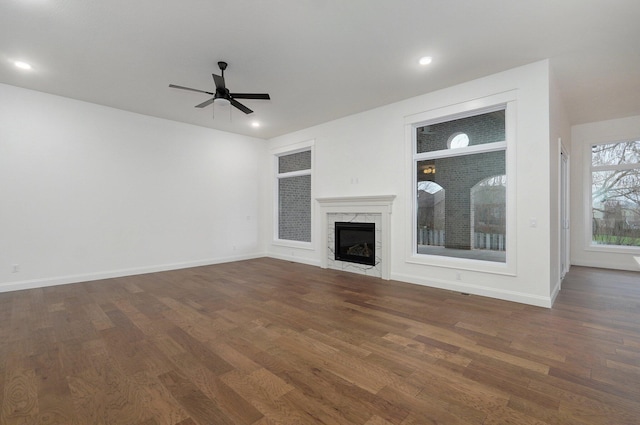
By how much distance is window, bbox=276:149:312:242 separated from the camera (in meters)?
7.00

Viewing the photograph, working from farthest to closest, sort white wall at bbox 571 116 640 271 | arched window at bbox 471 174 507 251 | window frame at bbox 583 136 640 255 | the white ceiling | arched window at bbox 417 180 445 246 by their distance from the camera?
1. window frame at bbox 583 136 640 255
2. white wall at bbox 571 116 640 271
3. arched window at bbox 417 180 445 246
4. arched window at bbox 471 174 507 251
5. the white ceiling

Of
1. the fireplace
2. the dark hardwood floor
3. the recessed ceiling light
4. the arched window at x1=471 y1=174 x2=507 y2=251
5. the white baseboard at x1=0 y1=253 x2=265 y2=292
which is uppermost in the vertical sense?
the recessed ceiling light

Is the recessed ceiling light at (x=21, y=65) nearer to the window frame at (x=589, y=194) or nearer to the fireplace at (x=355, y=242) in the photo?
the fireplace at (x=355, y=242)

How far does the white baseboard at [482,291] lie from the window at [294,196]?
285 cm

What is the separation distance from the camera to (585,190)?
6.38 metres

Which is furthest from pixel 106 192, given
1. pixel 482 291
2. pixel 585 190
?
pixel 585 190

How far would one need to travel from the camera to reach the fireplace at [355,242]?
5.54 meters

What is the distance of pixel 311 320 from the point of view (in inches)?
127

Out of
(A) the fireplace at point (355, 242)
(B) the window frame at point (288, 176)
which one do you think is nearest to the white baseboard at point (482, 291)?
(A) the fireplace at point (355, 242)

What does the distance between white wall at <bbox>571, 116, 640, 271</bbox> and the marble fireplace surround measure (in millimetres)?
4667

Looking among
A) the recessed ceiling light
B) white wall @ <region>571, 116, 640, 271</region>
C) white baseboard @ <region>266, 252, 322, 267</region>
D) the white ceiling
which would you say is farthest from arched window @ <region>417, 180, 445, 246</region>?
the recessed ceiling light

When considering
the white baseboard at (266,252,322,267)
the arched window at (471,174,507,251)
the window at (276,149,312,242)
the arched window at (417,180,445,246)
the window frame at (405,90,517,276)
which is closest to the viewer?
the window frame at (405,90,517,276)

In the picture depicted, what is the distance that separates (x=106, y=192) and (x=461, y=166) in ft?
20.5

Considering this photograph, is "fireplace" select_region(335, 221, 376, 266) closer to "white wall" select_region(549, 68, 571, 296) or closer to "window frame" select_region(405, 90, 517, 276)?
"window frame" select_region(405, 90, 517, 276)
